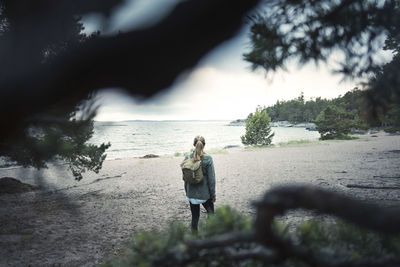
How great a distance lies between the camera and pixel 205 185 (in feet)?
12.5

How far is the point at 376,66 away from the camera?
1952 millimetres

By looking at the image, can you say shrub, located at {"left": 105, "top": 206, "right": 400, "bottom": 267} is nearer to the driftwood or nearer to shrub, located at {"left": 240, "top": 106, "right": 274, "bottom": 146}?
the driftwood

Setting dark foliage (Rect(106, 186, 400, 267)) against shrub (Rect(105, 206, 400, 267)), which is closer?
dark foliage (Rect(106, 186, 400, 267))

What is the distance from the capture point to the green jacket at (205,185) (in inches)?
150

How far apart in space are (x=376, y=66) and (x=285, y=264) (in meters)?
1.98

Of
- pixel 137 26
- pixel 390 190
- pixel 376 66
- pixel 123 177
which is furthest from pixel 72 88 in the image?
pixel 123 177

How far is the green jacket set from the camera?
3.80 m

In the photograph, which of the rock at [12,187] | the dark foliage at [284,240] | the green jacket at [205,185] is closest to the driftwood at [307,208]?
the dark foliage at [284,240]

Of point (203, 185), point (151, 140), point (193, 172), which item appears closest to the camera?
point (193, 172)

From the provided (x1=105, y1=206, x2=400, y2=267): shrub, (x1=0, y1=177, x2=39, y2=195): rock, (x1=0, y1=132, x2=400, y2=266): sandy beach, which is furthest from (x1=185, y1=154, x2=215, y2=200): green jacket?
(x1=0, y1=177, x2=39, y2=195): rock

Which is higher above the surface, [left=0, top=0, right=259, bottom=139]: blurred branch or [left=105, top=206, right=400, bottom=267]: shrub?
[left=0, top=0, right=259, bottom=139]: blurred branch

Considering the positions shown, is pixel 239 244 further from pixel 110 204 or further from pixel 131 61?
pixel 110 204

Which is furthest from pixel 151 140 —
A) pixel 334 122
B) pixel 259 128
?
pixel 334 122

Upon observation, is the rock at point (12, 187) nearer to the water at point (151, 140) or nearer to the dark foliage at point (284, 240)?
the water at point (151, 140)
